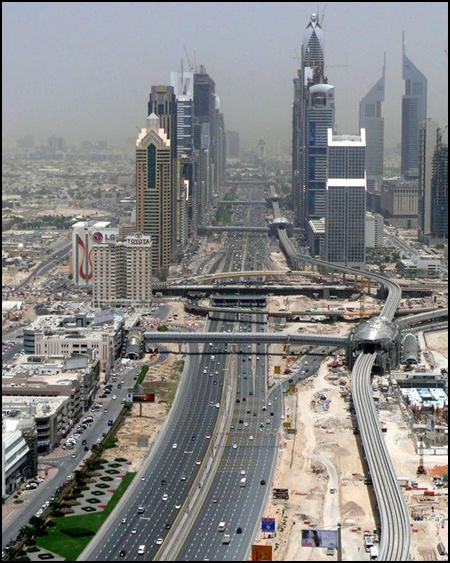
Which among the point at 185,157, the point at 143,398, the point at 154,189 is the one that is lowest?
the point at 143,398

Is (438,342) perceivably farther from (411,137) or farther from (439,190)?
(411,137)

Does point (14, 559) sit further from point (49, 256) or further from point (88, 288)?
point (49, 256)

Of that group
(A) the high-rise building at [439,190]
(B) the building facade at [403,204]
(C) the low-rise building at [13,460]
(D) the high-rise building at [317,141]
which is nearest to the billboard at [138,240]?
(A) the high-rise building at [439,190]

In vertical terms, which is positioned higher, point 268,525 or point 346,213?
point 346,213

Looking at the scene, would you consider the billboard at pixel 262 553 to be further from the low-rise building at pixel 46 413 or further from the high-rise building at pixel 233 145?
the high-rise building at pixel 233 145

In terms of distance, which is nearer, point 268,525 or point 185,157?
point 268,525

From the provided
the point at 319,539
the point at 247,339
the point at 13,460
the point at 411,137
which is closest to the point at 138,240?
the point at 247,339

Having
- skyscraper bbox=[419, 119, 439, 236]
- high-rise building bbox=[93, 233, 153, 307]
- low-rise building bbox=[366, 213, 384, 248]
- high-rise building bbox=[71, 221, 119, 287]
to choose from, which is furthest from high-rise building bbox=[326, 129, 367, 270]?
high-rise building bbox=[93, 233, 153, 307]
